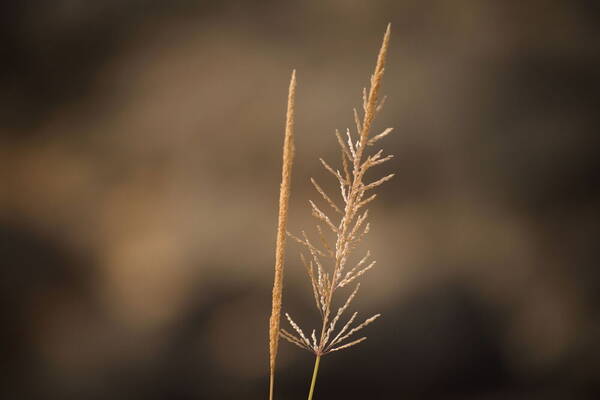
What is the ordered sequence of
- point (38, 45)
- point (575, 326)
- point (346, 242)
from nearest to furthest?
point (346, 242) < point (38, 45) < point (575, 326)

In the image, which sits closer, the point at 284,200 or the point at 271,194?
the point at 284,200

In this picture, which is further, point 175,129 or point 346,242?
point 175,129

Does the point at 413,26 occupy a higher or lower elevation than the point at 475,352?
higher

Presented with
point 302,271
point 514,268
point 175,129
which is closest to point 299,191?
point 302,271

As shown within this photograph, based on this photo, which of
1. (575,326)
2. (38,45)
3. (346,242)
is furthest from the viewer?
(575,326)

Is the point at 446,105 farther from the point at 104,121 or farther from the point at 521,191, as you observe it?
the point at 104,121

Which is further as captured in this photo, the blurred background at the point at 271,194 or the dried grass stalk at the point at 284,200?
the blurred background at the point at 271,194

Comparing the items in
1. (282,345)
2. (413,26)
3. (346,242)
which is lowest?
(282,345)

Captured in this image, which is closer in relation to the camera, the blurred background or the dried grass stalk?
the dried grass stalk
